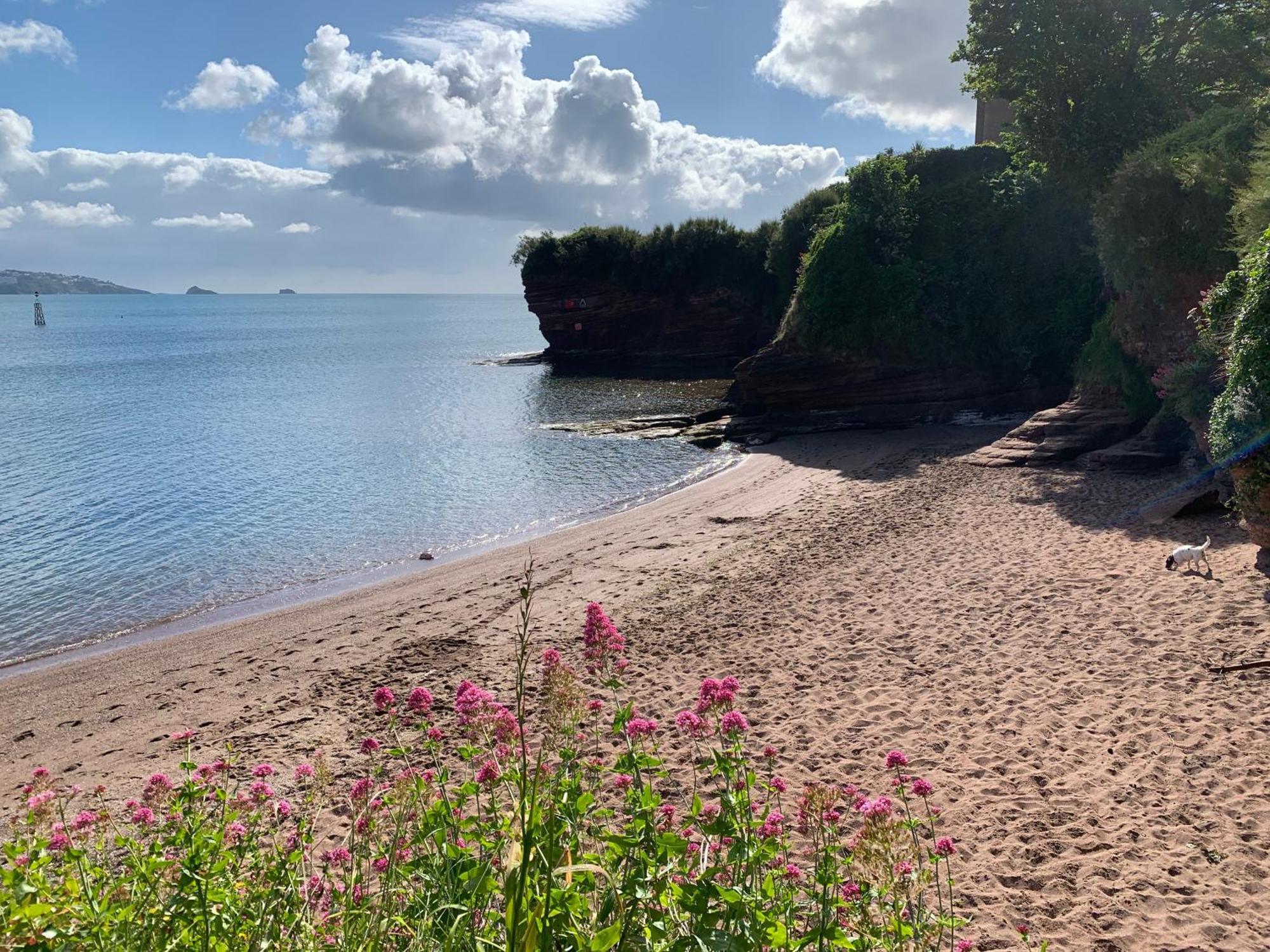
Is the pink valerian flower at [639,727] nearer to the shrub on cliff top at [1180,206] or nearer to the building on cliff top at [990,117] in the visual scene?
the shrub on cliff top at [1180,206]

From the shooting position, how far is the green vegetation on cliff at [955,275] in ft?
84.9

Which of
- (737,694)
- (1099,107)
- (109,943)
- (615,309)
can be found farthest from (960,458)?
(615,309)

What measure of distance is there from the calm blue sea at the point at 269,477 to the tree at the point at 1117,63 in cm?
1327

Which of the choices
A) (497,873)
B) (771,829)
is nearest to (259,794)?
(497,873)

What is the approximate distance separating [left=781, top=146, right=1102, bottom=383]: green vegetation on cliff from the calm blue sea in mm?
7385

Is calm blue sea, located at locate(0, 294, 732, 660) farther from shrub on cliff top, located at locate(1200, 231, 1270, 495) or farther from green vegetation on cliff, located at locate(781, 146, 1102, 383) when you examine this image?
shrub on cliff top, located at locate(1200, 231, 1270, 495)

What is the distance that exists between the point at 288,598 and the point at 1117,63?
23509mm

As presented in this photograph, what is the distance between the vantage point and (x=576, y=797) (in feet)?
11.8

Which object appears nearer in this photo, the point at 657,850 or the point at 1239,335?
the point at 657,850

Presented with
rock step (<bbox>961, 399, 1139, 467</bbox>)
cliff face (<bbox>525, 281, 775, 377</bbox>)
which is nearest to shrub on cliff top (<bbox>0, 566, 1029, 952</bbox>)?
rock step (<bbox>961, 399, 1139, 467</bbox>)

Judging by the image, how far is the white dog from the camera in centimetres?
1051

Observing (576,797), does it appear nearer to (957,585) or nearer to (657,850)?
(657,850)

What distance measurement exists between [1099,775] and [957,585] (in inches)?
201

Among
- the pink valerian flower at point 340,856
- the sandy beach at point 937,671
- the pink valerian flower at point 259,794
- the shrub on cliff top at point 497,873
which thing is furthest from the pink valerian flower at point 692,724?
the sandy beach at point 937,671
